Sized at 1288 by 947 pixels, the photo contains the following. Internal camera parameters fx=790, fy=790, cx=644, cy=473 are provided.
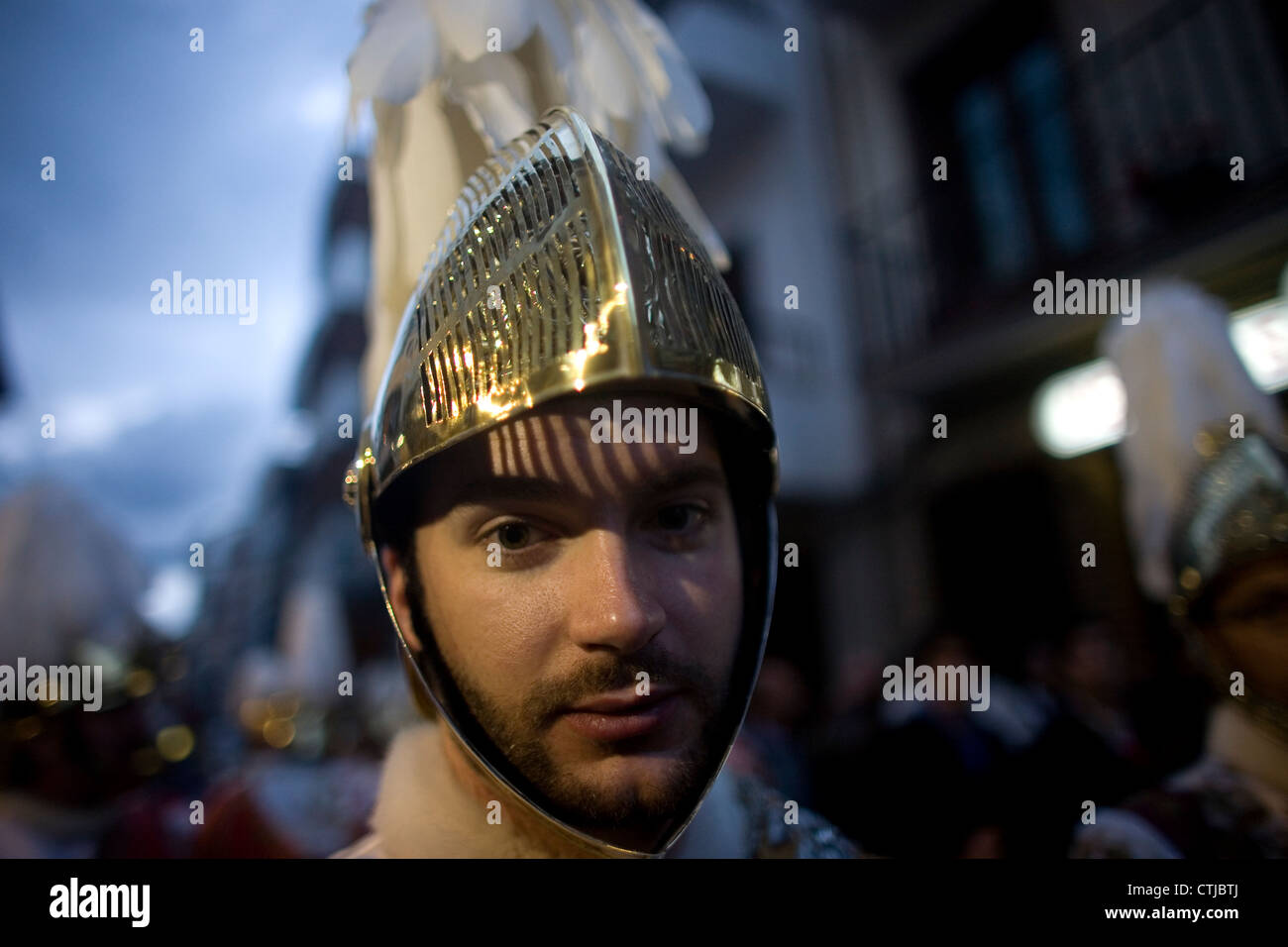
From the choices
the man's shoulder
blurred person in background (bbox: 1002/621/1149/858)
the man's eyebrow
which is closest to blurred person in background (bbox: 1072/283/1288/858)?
blurred person in background (bbox: 1002/621/1149/858)

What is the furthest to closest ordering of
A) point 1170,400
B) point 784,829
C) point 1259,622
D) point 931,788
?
point 931,788 < point 1170,400 < point 1259,622 < point 784,829

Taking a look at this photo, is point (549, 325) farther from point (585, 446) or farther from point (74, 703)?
point (74, 703)

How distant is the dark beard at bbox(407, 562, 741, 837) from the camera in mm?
596

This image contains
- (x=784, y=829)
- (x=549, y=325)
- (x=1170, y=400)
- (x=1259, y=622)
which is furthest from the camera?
(x=1170, y=400)

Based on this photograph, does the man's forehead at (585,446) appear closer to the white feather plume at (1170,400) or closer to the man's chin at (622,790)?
the man's chin at (622,790)

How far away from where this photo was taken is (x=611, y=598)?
1.91 feet

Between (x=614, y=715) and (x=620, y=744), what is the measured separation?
0.02 meters

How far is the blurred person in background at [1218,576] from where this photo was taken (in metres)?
1.07

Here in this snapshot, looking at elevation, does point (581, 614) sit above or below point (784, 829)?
above

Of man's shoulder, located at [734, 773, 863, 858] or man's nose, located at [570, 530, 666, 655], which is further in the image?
man's shoulder, located at [734, 773, 863, 858]

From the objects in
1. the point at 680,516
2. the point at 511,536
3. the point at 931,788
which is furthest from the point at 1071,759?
the point at 511,536

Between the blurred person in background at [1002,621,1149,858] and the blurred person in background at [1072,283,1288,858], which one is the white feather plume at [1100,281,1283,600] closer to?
the blurred person in background at [1072,283,1288,858]
